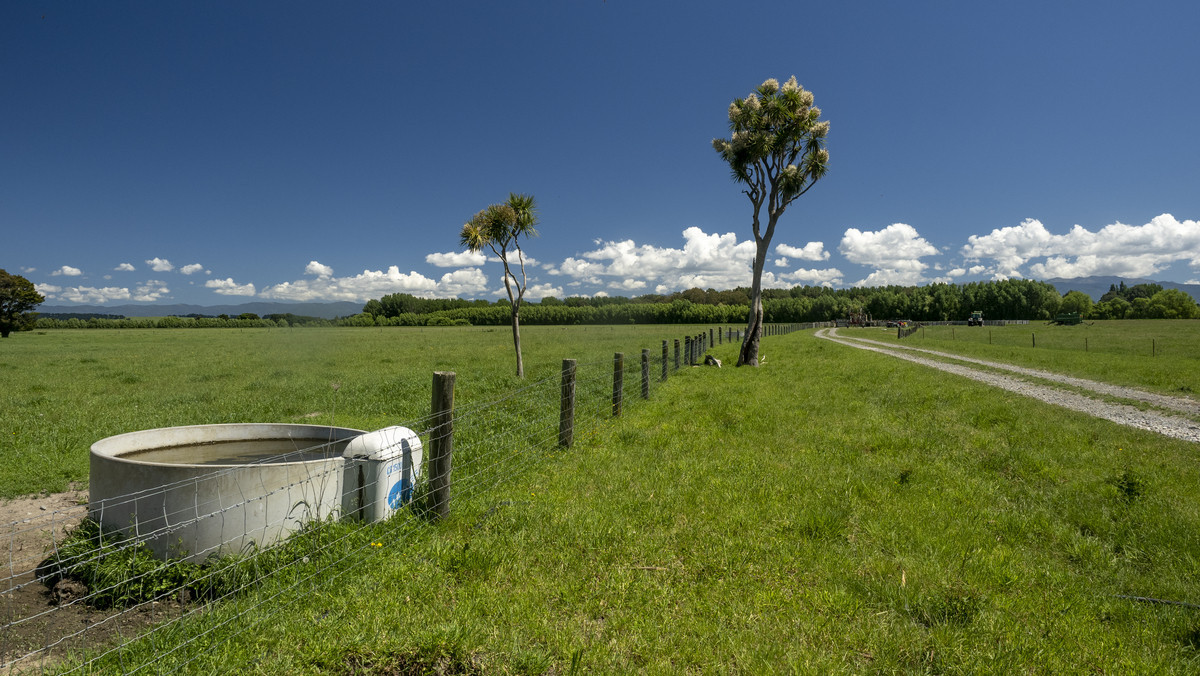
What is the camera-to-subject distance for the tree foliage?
5317 cm

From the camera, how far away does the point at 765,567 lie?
4.22m

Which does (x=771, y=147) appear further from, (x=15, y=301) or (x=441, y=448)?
(x=15, y=301)

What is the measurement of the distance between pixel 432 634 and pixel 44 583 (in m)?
3.48

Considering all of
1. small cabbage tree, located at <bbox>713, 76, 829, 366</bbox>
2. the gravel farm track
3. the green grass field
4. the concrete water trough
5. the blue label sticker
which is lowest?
the gravel farm track

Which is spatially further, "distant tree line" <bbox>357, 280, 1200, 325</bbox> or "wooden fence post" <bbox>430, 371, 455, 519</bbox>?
"distant tree line" <bbox>357, 280, 1200, 325</bbox>

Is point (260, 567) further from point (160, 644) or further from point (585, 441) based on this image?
point (585, 441)

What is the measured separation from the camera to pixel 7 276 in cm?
5394

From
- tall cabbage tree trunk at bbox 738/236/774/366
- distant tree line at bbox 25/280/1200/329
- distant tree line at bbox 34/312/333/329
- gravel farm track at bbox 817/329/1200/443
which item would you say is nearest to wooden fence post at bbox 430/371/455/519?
gravel farm track at bbox 817/329/1200/443

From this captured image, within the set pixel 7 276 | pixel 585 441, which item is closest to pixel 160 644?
pixel 585 441

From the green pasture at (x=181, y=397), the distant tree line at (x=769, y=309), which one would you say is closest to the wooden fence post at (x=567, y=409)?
the green pasture at (x=181, y=397)

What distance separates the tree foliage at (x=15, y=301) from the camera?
174 ft

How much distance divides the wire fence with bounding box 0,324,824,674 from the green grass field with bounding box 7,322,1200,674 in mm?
63

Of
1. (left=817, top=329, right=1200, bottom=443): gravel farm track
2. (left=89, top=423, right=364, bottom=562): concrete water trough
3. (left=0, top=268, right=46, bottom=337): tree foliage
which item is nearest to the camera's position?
(left=89, top=423, right=364, bottom=562): concrete water trough

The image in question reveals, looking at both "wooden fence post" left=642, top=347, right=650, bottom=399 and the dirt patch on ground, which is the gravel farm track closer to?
"wooden fence post" left=642, top=347, right=650, bottom=399
